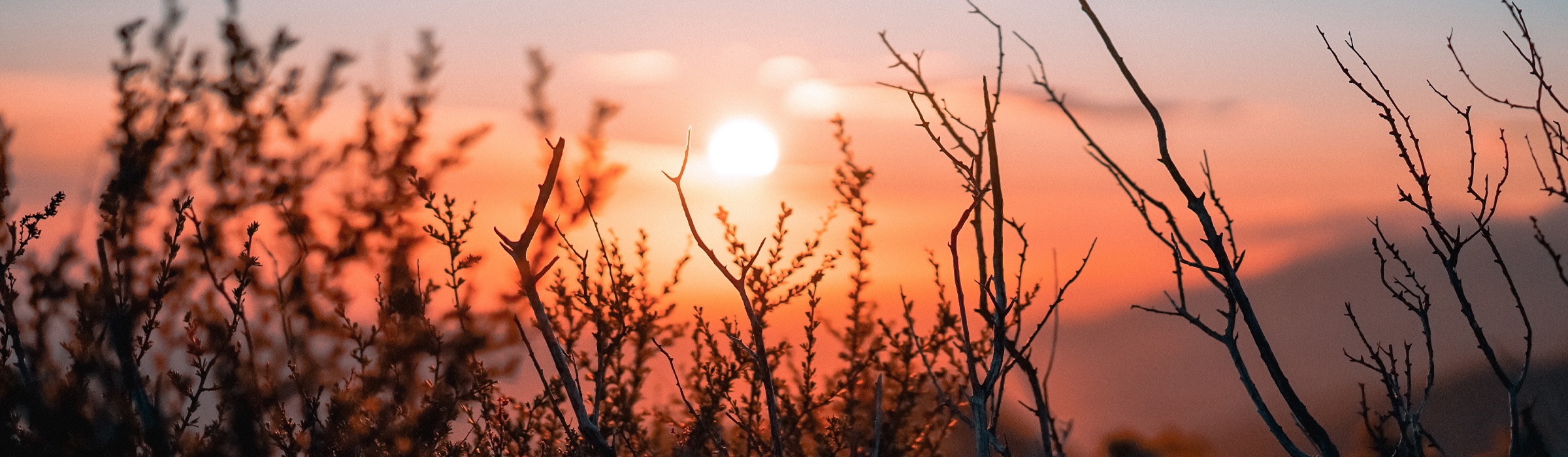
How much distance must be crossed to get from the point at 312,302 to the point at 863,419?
A: 2.37 meters

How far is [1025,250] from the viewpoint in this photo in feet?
6.33

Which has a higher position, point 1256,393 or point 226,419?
point 226,419

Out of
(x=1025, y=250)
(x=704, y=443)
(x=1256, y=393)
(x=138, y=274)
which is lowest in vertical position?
(x=1256, y=393)

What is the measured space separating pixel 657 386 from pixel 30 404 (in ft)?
7.33

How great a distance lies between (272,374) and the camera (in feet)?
10.9

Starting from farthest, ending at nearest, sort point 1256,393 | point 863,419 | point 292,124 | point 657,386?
1. point 863,419
2. point 657,386
3. point 292,124
4. point 1256,393

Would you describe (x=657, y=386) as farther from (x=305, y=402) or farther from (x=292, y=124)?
(x=292, y=124)

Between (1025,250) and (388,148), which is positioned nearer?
(1025,250)

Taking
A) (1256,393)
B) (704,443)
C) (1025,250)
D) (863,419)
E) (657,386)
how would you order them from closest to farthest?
(1256,393) → (1025,250) → (704,443) → (657,386) → (863,419)

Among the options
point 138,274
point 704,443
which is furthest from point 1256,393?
point 138,274

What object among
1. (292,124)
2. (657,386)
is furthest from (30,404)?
(657,386)

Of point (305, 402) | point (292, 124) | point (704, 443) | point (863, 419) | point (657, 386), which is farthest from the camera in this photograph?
point (863, 419)

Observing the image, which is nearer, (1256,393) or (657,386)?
(1256,393)

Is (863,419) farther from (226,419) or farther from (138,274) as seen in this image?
(138,274)
